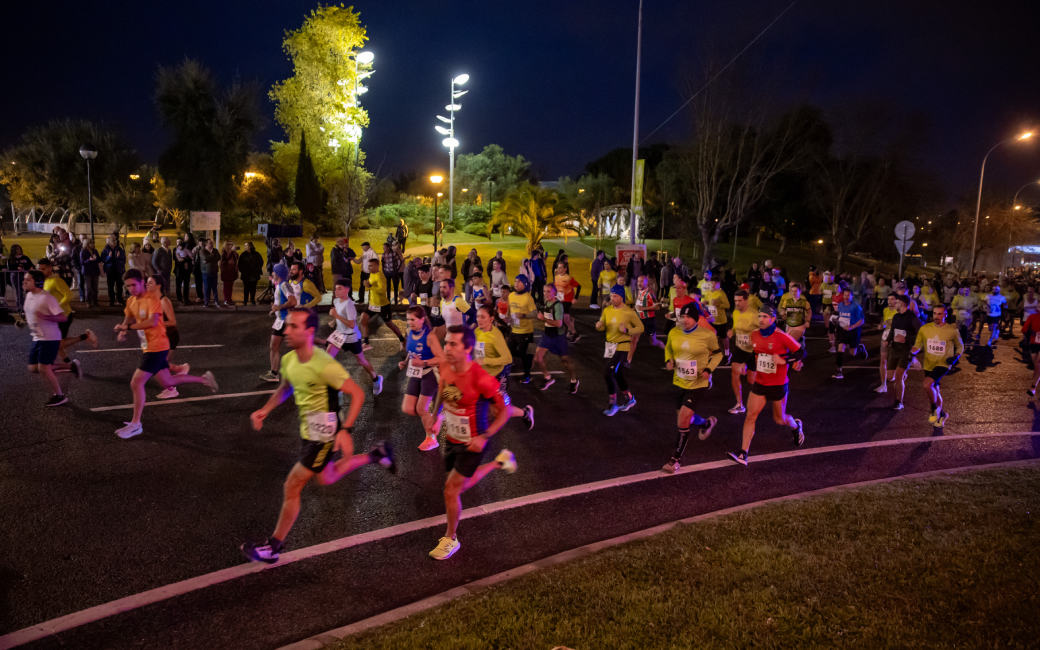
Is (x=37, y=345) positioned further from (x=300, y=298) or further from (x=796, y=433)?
(x=796, y=433)

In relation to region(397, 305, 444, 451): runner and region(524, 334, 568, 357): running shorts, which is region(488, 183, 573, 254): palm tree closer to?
region(524, 334, 568, 357): running shorts

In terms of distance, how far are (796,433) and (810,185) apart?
131ft

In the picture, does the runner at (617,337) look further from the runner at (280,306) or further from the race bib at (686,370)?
the runner at (280,306)

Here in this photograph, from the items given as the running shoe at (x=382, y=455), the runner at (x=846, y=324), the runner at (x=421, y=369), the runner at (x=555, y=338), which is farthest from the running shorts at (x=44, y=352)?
the runner at (x=846, y=324)

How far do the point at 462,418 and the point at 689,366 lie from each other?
3.18 meters

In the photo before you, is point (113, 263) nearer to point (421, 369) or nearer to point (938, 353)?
point (421, 369)

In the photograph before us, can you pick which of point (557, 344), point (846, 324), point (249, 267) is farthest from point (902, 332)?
point (249, 267)

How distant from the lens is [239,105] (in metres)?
39.7

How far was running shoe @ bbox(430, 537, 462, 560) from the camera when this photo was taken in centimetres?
509

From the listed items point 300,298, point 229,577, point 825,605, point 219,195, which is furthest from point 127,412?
point 219,195

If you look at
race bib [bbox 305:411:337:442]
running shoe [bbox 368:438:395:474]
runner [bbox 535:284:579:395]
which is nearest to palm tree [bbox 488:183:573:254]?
runner [bbox 535:284:579:395]

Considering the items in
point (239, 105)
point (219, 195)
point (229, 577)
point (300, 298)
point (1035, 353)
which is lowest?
point (229, 577)

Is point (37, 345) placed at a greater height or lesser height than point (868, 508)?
greater

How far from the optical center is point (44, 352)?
27.5ft
